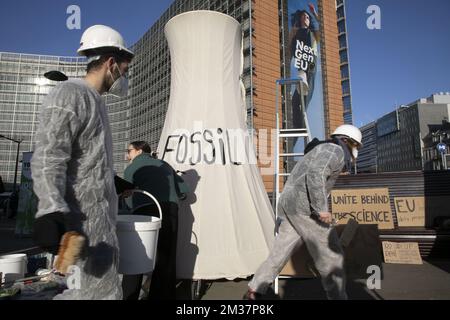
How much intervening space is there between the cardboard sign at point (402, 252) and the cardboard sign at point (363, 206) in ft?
1.28

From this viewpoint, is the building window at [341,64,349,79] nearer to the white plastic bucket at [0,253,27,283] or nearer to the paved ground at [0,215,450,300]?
the paved ground at [0,215,450,300]

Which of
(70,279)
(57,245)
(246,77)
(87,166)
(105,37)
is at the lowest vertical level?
(70,279)

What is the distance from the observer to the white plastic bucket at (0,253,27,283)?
8.58 feet

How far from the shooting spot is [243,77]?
30969 millimetres

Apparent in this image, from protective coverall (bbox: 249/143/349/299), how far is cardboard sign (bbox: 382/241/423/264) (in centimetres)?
318

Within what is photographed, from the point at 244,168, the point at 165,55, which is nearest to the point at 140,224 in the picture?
the point at 244,168

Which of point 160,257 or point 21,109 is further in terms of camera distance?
point 21,109

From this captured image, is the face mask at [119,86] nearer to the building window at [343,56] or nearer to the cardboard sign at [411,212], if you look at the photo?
the cardboard sign at [411,212]

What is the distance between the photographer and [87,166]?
4.66 ft

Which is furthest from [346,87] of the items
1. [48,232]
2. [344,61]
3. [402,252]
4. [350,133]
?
[48,232]

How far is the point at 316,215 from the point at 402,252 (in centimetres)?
348
